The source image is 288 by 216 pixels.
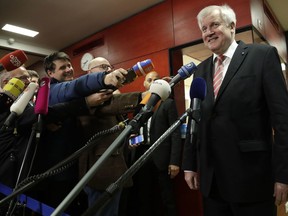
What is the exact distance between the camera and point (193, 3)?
2992 millimetres

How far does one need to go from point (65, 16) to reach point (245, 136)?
3.33 meters

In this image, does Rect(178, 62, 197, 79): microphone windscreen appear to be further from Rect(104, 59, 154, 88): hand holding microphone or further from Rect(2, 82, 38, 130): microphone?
Rect(2, 82, 38, 130): microphone

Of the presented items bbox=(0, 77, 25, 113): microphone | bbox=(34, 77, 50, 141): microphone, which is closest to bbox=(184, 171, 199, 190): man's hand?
bbox=(34, 77, 50, 141): microphone

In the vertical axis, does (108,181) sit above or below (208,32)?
below

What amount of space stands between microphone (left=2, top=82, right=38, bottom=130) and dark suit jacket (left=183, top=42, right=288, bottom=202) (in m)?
0.76

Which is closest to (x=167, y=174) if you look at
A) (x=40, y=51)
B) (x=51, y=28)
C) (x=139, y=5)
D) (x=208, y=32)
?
(x=208, y=32)

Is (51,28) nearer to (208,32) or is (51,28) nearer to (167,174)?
(167,174)

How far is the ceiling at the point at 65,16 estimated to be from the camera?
11.1ft

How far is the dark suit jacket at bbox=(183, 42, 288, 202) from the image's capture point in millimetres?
1075

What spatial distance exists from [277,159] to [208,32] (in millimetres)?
654

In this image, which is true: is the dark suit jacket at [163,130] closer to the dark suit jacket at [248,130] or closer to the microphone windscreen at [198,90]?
the dark suit jacket at [248,130]

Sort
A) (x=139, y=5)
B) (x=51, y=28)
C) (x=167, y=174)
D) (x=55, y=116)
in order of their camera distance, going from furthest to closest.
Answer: (x=51, y=28) → (x=139, y=5) → (x=167, y=174) → (x=55, y=116)

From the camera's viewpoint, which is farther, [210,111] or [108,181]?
[108,181]

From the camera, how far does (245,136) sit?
1.12 m
